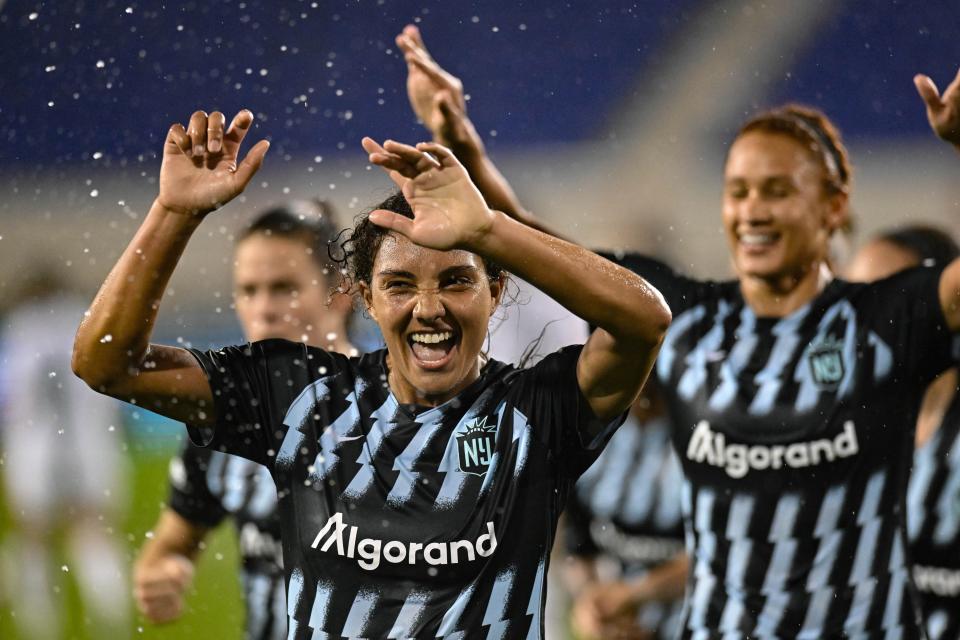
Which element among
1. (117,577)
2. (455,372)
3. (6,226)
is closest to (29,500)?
(117,577)

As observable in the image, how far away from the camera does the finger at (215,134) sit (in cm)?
212

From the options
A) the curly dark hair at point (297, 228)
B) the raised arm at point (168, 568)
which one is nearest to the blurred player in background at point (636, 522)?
the curly dark hair at point (297, 228)

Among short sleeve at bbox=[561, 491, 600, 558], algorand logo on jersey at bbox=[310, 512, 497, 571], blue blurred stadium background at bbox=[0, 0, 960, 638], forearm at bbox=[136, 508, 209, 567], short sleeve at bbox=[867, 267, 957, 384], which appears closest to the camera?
algorand logo on jersey at bbox=[310, 512, 497, 571]

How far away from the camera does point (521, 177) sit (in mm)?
8742

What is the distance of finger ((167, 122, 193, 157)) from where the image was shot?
2.12m

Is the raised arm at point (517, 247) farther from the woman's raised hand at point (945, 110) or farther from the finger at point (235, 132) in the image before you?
the woman's raised hand at point (945, 110)

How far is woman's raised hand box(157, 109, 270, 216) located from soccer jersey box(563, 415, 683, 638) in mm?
2671

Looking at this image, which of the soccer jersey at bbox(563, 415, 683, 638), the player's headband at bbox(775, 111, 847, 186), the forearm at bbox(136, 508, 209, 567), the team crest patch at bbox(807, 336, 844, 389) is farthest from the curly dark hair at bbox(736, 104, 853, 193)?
the forearm at bbox(136, 508, 209, 567)

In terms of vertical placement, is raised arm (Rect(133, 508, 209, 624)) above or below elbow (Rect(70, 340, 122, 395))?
below

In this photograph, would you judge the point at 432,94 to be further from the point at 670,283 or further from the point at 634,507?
the point at 634,507

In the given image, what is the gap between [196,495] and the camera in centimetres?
365

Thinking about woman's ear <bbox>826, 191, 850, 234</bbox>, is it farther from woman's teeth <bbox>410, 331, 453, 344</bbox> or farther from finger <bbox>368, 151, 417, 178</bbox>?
finger <bbox>368, 151, 417, 178</bbox>

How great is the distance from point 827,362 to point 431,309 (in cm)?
132

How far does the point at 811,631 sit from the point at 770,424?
472 millimetres
